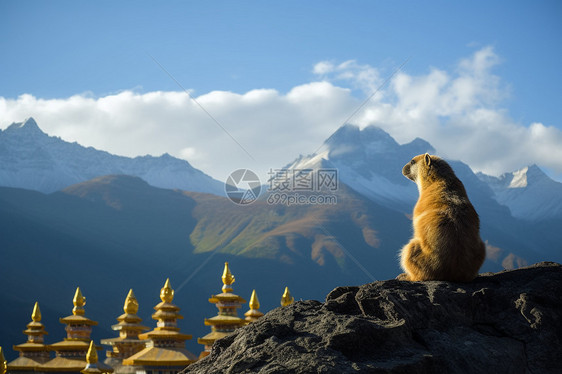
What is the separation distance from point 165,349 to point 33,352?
8700 mm

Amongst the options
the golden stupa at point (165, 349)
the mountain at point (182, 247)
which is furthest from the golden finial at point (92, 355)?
the mountain at point (182, 247)

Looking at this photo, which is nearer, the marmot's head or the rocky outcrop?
the rocky outcrop

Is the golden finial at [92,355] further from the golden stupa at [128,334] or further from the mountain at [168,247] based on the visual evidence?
the mountain at [168,247]

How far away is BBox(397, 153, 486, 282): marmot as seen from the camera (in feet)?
20.2

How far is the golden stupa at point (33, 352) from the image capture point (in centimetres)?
3156

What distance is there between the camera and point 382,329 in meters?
4.59

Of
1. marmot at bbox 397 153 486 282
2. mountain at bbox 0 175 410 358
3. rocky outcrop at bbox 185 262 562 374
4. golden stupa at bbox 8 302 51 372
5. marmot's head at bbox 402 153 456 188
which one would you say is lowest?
rocky outcrop at bbox 185 262 562 374

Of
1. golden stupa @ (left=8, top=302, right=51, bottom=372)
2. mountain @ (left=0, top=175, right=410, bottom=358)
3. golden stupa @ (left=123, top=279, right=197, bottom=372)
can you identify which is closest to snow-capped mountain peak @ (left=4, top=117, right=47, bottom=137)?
mountain @ (left=0, top=175, right=410, bottom=358)

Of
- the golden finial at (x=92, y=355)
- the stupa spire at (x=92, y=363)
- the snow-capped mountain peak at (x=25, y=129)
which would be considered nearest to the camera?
the stupa spire at (x=92, y=363)

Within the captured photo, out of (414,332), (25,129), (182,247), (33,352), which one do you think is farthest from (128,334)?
(25,129)

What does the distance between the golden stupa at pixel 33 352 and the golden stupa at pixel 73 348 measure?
2.31 feet

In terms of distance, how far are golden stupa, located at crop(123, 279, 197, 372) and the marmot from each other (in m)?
20.1

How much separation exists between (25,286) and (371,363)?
4025 inches

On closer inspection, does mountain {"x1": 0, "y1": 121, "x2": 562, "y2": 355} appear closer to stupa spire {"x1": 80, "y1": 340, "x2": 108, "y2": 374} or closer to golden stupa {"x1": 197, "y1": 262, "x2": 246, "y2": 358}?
golden stupa {"x1": 197, "y1": 262, "x2": 246, "y2": 358}
